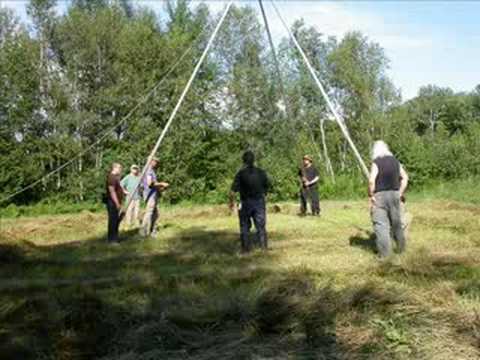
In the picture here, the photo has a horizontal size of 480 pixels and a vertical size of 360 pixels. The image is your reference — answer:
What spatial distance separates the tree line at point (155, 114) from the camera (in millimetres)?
28109

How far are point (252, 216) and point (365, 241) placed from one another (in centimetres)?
226

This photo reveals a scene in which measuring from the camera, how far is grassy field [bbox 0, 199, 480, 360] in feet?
17.0

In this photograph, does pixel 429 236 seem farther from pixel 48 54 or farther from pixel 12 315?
pixel 48 54

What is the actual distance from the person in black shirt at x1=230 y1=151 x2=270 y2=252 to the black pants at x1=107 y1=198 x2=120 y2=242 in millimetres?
2812

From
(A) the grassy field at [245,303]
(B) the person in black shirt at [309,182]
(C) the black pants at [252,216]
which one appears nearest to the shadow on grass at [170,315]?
(A) the grassy field at [245,303]

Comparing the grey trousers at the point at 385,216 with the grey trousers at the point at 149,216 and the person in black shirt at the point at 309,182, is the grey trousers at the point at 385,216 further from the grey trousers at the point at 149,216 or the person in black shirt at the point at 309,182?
the person in black shirt at the point at 309,182

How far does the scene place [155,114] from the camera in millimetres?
30328

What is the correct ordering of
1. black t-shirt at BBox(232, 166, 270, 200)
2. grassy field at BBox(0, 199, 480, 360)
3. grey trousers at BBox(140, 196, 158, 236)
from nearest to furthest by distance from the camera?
grassy field at BBox(0, 199, 480, 360) → black t-shirt at BBox(232, 166, 270, 200) → grey trousers at BBox(140, 196, 158, 236)

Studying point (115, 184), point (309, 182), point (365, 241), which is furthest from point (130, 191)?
point (365, 241)

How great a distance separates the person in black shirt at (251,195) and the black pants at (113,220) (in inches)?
111

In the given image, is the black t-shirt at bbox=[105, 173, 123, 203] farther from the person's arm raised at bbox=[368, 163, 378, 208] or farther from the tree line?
the tree line

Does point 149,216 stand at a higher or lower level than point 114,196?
lower

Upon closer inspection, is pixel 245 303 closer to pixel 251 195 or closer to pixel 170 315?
pixel 170 315

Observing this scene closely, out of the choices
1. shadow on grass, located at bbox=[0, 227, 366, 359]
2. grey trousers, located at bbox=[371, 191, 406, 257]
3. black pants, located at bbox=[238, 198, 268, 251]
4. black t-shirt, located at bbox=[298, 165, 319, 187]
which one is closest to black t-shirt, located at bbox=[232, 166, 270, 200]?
black pants, located at bbox=[238, 198, 268, 251]
